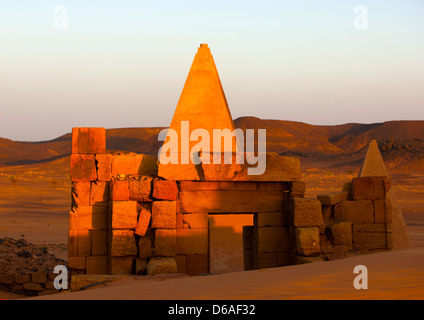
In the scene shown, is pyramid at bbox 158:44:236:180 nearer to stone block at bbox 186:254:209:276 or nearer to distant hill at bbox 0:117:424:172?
stone block at bbox 186:254:209:276

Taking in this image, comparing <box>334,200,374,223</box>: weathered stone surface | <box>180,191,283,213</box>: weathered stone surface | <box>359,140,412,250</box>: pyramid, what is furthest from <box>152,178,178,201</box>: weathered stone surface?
<box>359,140,412,250</box>: pyramid

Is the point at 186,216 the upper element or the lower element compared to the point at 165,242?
upper

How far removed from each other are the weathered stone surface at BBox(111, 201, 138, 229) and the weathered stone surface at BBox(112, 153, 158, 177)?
Result: 95 centimetres

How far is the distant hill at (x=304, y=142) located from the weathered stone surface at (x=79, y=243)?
4869cm

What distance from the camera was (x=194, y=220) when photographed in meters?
9.14

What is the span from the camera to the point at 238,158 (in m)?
9.02

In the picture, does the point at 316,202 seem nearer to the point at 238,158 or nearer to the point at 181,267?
the point at 238,158

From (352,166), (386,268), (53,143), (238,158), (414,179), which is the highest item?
(53,143)

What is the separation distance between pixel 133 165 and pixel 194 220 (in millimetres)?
1539

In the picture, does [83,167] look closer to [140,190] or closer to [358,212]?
[140,190]
